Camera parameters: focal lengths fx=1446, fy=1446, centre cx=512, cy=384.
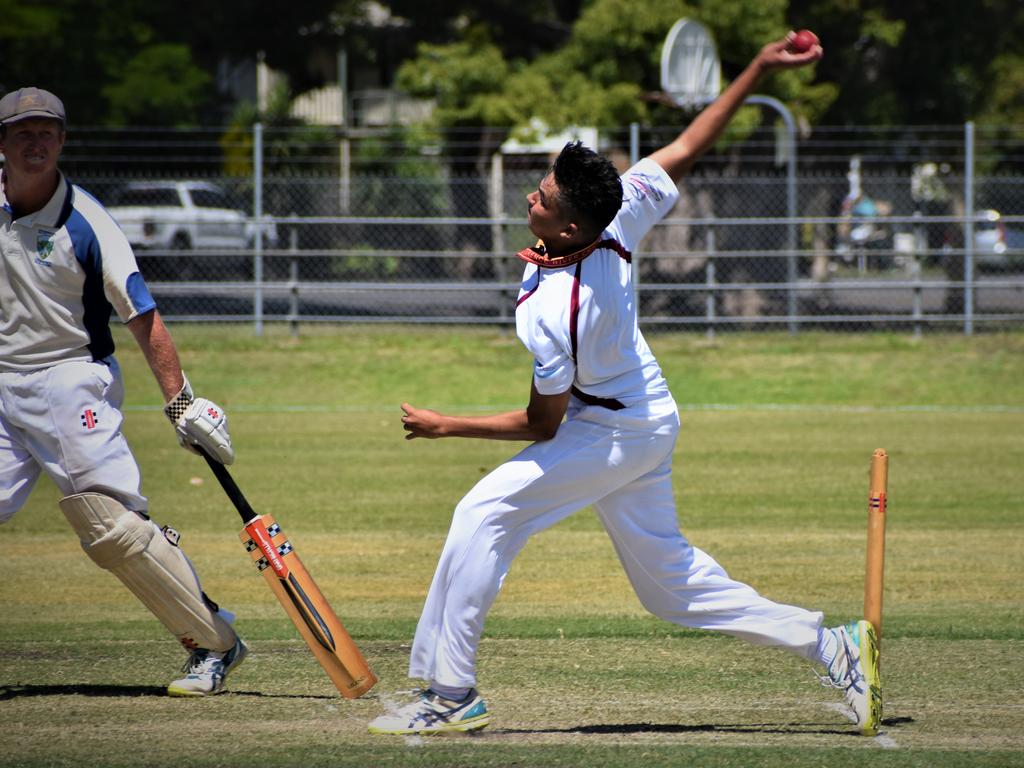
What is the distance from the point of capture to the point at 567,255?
5.09m

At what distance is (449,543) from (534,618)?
269 cm

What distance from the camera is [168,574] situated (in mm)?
5836

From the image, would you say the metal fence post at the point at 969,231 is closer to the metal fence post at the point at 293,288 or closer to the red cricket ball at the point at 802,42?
the metal fence post at the point at 293,288

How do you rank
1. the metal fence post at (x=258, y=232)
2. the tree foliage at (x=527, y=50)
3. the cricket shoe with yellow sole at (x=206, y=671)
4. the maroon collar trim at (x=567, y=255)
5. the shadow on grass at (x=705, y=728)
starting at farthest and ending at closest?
the tree foliage at (x=527, y=50)
the metal fence post at (x=258, y=232)
the cricket shoe with yellow sole at (x=206, y=671)
the shadow on grass at (x=705, y=728)
the maroon collar trim at (x=567, y=255)

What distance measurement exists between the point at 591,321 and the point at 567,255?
284 millimetres

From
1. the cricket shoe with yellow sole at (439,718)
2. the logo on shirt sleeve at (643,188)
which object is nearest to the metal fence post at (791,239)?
the logo on shirt sleeve at (643,188)

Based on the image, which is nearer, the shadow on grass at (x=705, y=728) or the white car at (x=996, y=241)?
the shadow on grass at (x=705, y=728)

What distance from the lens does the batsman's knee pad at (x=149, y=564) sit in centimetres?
571

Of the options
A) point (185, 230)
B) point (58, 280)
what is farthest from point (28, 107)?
point (185, 230)

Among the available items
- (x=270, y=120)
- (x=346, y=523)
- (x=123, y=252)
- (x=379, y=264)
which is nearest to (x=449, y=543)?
(x=123, y=252)

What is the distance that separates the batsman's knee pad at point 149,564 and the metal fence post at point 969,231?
1497cm

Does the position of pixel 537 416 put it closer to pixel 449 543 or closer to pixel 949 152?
pixel 449 543

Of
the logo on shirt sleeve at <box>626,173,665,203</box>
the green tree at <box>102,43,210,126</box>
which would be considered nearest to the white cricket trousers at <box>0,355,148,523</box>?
the logo on shirt sleeve at <box>626,173,665,203</box>

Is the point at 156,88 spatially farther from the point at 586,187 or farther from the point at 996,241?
the point at 586,187
